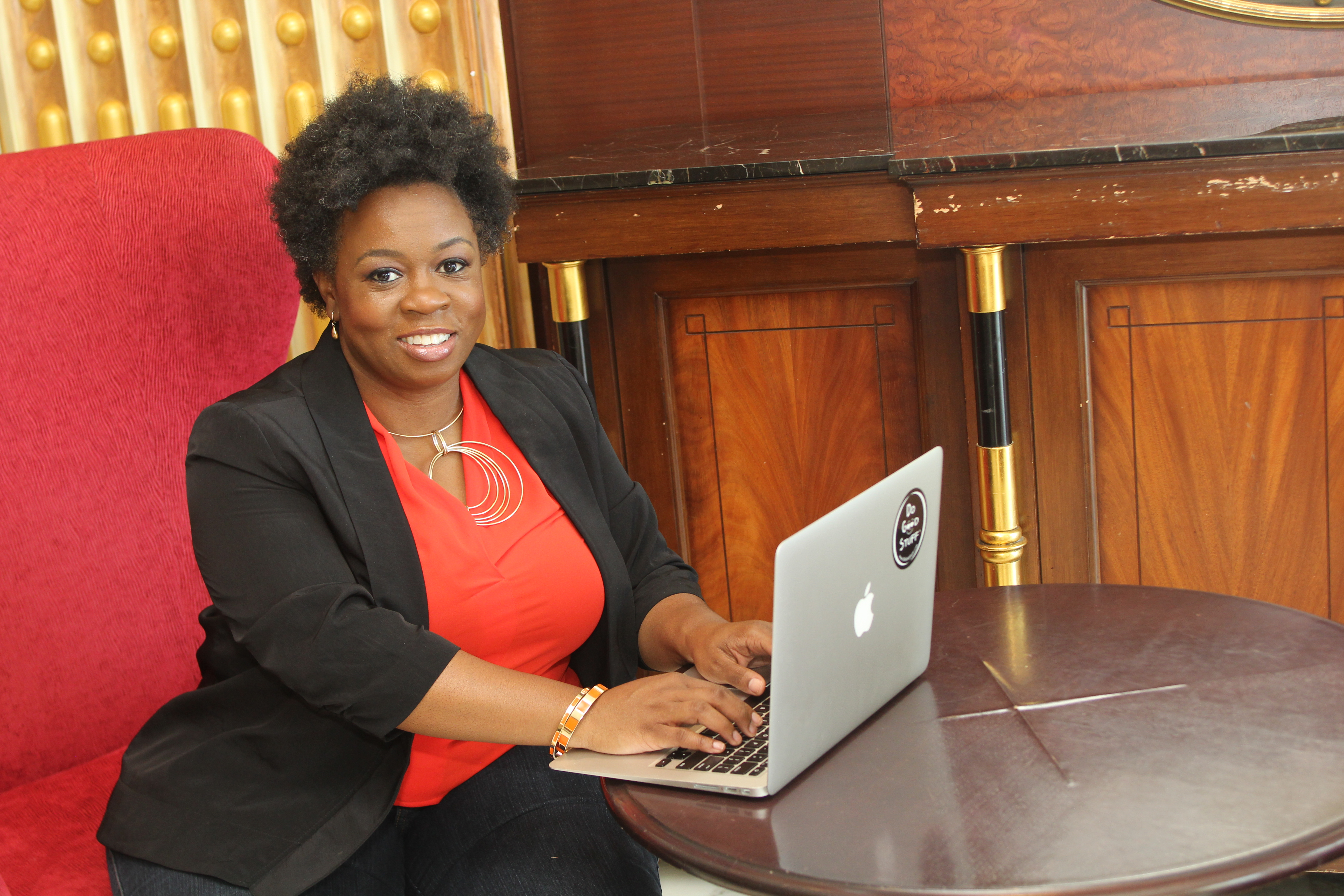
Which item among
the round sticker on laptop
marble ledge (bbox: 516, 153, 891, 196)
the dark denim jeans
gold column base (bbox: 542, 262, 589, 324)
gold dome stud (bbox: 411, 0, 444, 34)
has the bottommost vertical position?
the dark denim jeans

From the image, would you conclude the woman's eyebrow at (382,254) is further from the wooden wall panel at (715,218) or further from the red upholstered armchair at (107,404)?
the wooden wall panel at (715,218)

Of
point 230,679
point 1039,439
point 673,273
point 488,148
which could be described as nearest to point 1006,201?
point 1039,439

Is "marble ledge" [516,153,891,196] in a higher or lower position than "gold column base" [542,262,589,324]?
higher

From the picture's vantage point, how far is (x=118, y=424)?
1712 millimetres

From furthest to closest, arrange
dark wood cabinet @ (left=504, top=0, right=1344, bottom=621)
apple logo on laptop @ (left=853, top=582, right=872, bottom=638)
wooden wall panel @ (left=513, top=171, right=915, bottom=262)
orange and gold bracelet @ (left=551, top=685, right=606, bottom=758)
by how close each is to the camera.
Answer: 1. wooden wall panel @ (left=513, top=171, right=915, bottom=262)
2. dark wood cabinet @ (left=504, top=0, right=1344, bottom=621)
3. orange and gold bracelet @ (left=551, top=685, right=606, bottom=758)
4. apple logo on laptop @ (left=853, top=582, right=872, bottom=638)

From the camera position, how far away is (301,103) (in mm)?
2502

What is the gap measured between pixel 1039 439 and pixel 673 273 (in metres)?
0.68

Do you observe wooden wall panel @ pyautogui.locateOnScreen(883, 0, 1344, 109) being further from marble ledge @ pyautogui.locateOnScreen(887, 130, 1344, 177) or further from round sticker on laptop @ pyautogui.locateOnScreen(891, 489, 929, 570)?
round sticker on laptop @ pyautogui.locateOnScreen(891, 489, 929, 570)

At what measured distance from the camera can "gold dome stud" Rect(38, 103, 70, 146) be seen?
2623 mm

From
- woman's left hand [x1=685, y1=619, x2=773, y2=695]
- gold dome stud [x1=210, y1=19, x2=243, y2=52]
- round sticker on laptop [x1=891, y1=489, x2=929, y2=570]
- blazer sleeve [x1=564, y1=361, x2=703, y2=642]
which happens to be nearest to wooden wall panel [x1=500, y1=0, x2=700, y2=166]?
gold dome stud [x1=210, y1=19, x2=243, y2=52]

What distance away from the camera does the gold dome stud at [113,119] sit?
2.60 m

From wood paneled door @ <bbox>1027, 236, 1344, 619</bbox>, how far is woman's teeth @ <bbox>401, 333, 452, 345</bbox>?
37.2 inches

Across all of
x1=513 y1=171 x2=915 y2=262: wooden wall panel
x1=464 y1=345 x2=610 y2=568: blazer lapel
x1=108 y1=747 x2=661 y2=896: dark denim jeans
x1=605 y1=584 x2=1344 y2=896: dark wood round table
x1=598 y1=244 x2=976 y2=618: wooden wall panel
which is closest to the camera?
x1=605 y1=584 x2=1344 y2=896: dark wood round table

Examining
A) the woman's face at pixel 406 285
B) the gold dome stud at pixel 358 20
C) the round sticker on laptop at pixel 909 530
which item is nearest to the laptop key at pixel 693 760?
the round sticker on laptop at pixel 909 530
